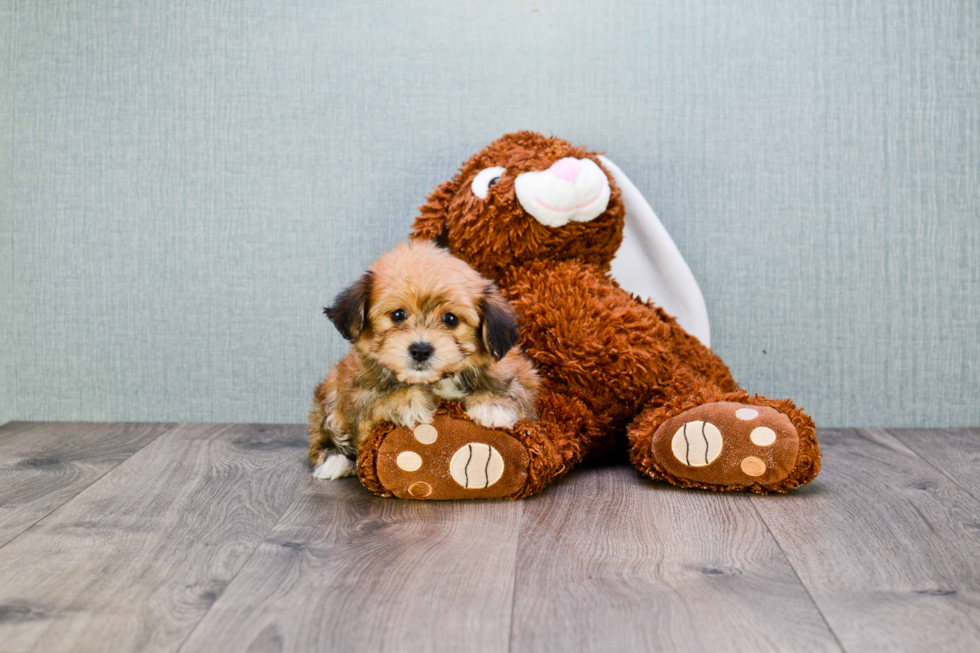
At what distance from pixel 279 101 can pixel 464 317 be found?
111 centimetres

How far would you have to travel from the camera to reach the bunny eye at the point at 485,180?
192cm

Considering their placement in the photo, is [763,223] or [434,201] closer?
[434,201]

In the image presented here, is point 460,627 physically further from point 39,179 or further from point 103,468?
point 39,179

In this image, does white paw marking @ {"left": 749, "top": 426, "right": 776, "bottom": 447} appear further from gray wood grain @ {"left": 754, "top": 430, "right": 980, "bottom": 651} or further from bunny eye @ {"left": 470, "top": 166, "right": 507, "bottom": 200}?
bunny eye @ {"left": 470, "top": 166, "right": 507, "bottom": 200}

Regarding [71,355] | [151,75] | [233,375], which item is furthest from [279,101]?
[71,355]

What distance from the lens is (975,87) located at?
2.25 m

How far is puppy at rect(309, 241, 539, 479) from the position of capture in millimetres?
1518

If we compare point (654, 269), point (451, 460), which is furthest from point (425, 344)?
point (654, 269)

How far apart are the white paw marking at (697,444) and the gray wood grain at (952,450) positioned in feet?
1.85

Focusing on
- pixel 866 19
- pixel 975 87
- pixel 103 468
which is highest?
pixel 866 19

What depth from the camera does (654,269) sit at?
6.97 feet

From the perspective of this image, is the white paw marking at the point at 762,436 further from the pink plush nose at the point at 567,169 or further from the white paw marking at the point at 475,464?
the pink plush nose at the point at 567,169

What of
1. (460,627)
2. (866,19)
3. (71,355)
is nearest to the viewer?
(460,627)

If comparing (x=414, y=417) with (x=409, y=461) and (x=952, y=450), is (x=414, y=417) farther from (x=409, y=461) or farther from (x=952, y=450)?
(x=952, y=450)
